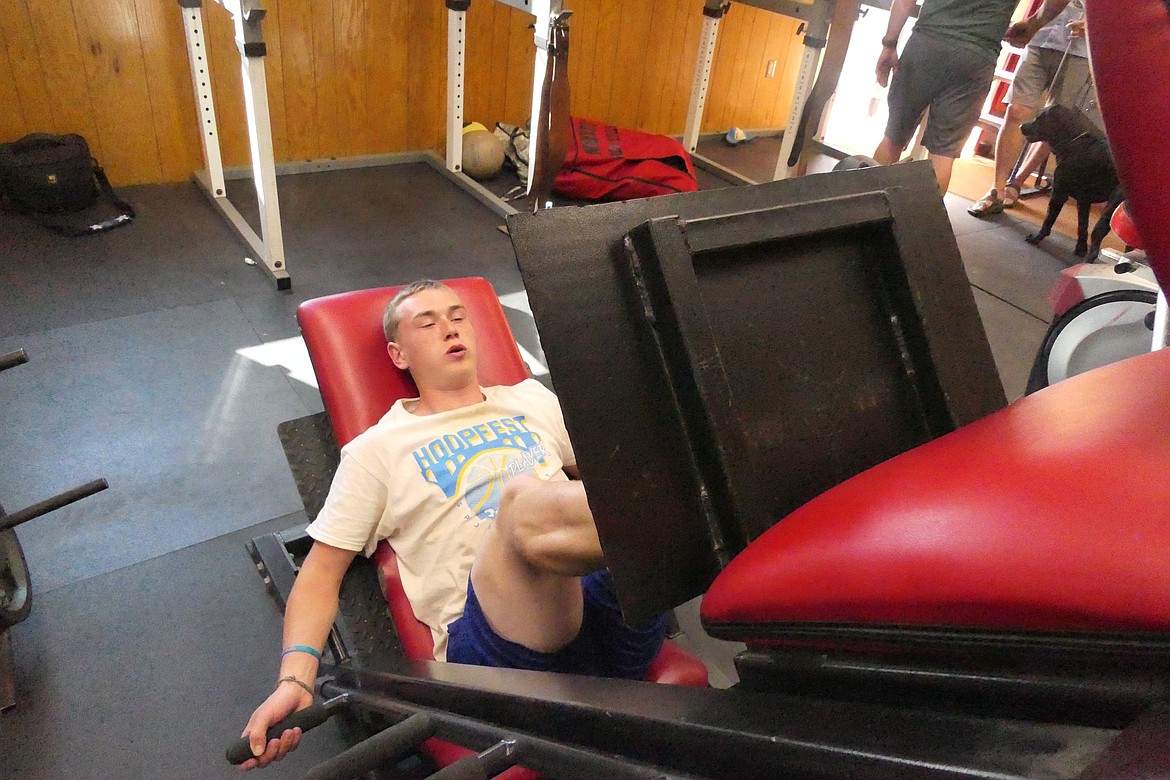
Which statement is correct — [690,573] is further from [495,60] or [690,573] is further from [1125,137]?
[495,60]

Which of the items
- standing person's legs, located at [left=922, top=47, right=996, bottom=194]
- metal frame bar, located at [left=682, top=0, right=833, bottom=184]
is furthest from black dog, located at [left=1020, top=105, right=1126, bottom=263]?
metal frame bar, located at [left=682, top=0, right=833, bottom=184]

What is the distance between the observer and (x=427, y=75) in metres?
3.62

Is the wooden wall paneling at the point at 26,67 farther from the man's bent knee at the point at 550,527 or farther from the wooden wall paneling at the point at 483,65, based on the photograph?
the man's bent knee at the point at 550,527

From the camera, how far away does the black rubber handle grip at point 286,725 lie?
90cm

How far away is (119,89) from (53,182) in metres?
0.50

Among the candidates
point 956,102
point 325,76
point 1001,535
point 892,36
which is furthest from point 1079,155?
point 1001,535

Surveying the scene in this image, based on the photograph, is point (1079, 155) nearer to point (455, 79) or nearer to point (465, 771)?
point (455, 79)

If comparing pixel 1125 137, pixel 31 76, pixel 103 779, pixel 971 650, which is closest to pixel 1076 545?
pixel 971 650

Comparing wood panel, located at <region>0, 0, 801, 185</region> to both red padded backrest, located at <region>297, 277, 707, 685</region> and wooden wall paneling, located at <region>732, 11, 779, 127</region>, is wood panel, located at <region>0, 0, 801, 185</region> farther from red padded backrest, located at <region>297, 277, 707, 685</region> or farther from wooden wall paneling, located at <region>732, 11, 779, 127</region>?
red padded backrest, located at <region>297, 277, 707, 685</region>

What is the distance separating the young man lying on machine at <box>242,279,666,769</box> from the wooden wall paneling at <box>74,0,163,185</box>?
7.61ft

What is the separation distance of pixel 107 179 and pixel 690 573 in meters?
3.28

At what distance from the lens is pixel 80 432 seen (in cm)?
185

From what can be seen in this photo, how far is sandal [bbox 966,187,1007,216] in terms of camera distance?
3.86m

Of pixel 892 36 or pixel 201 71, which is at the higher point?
pixel 892 36
